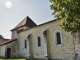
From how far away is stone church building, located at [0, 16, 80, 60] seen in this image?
56.2 feet

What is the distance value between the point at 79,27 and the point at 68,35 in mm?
6670

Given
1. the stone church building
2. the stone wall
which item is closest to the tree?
the stone church building

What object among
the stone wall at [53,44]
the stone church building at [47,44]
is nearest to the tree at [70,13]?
the stone church building at [47,44]

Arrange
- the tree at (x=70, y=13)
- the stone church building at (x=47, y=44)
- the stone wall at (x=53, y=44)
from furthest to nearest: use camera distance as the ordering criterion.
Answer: the stone wall at (x=53, y=44), the stone church building at (x=47, y=44), the tree at (x=70, y=13)

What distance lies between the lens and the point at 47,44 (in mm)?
20828

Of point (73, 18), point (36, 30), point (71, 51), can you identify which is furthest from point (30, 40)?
point (73, 18)

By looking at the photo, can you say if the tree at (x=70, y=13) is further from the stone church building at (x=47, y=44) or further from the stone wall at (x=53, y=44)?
the stone wall at (x=53, y=44)

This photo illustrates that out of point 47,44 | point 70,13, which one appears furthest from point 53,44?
point 70,13

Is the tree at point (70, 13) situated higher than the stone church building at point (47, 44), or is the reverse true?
the tree at point (70, 13)

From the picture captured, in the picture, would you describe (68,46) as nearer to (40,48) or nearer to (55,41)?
(55,41)

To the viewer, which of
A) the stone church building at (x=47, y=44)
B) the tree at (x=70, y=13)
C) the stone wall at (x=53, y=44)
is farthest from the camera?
the stone wall at (x=53, y=44)

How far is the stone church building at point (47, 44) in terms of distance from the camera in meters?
17.1

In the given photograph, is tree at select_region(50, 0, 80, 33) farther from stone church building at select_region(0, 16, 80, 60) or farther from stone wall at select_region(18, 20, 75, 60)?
stone wall at select_region(18, 20, 75, 60)

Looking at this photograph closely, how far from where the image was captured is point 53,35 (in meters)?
20.3
